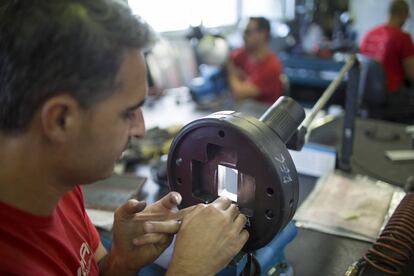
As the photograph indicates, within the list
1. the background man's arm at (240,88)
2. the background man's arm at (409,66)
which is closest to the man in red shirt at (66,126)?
the background man's arm at (240,88)

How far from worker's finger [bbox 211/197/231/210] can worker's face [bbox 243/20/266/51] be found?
2.16m

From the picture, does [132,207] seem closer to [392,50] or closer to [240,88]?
[240,88]

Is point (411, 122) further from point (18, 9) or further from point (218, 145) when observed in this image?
point (18, 9)

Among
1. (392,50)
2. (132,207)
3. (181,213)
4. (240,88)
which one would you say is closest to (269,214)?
(181,213)

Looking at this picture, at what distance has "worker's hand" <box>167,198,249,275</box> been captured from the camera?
68cm

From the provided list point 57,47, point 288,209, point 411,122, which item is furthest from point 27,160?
point 411,122

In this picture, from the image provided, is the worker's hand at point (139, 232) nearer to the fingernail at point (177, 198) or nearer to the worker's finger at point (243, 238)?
the fingernail at point (177, 198)

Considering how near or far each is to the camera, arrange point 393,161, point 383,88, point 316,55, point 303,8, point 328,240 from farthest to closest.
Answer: point 303,8 < point 316,55 < point 383,88 < point 393,161 < point 328,240

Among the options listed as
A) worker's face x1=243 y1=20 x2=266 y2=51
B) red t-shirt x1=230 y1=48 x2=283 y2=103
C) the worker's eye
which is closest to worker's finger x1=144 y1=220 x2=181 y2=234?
the worker's eye

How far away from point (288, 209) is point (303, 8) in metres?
3.88

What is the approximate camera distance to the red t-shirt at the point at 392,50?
3189 millimetres

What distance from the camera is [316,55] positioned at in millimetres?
3758

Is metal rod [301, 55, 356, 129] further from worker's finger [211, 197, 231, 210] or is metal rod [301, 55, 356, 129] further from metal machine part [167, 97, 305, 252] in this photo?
worker's finger [211, 197, 231, 210]

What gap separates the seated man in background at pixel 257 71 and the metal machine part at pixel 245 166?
5.85ft
